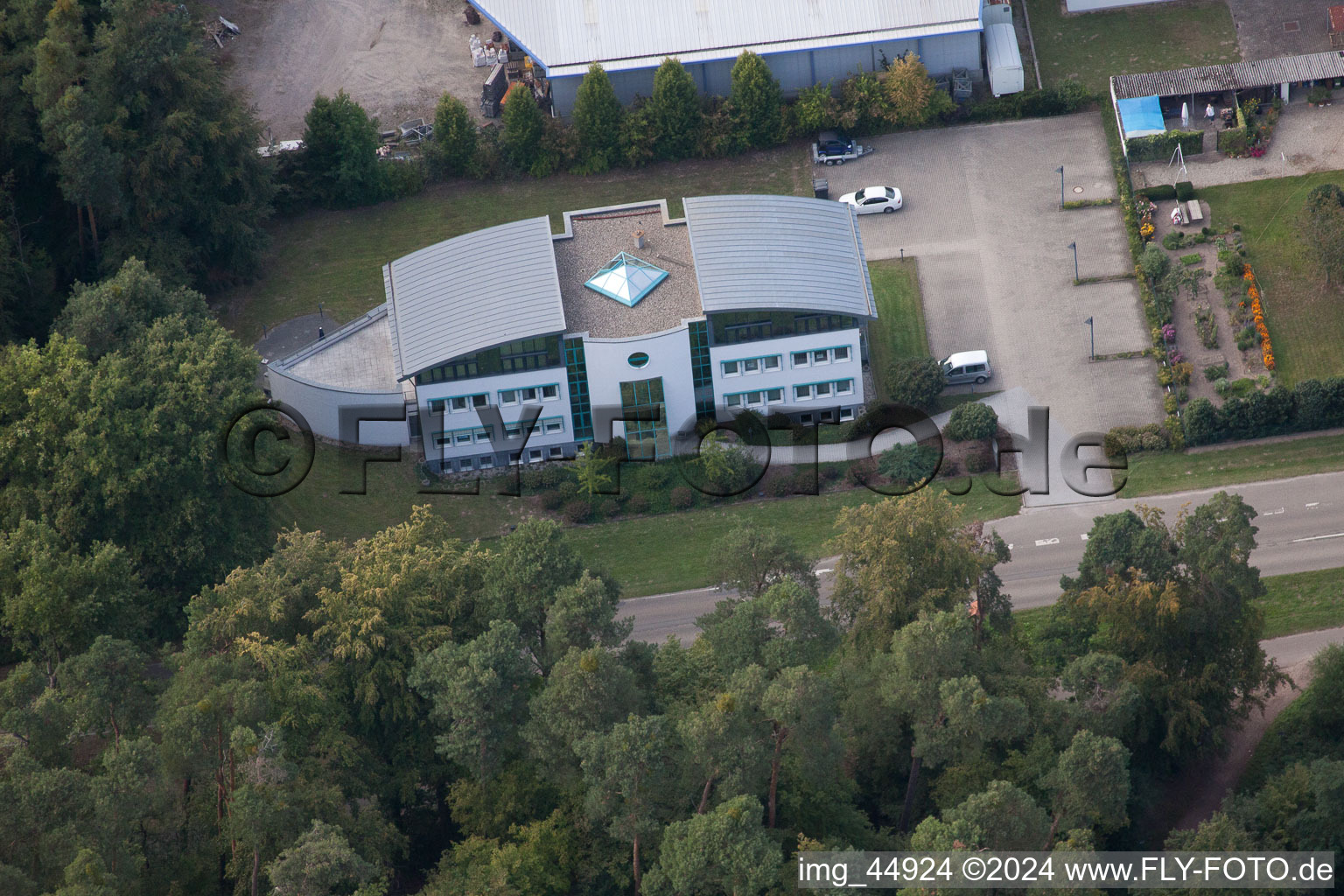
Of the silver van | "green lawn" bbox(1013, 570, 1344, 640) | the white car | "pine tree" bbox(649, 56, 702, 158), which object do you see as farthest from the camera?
"pine tree" bbox(649, 56, 702, 158)

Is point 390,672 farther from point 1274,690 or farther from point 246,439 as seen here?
point 1274,690

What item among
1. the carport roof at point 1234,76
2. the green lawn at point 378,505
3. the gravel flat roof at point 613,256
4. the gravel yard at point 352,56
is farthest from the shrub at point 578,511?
the carport roof at point 1234,76

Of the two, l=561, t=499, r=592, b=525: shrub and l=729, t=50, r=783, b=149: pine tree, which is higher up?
l=729, t=50, r=783, b=149: pine tree

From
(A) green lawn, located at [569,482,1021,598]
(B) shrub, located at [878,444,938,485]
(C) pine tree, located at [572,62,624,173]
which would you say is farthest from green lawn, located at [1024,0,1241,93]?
(A) green lawn, located at [569,482,1021,598]

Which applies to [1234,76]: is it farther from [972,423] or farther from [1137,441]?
[972,423]

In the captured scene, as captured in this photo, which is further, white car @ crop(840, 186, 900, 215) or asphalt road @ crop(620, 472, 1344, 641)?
white car @ crop(840, 186, 900, 215)

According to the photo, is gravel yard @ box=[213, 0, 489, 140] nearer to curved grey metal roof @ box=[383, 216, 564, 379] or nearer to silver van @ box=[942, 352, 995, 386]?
curved grey metal roof @ box=[383, 216, 564, 379]
